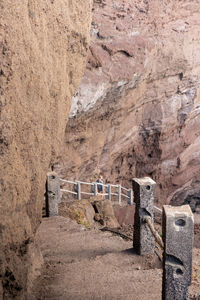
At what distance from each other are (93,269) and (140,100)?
749cm

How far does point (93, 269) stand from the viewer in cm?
490

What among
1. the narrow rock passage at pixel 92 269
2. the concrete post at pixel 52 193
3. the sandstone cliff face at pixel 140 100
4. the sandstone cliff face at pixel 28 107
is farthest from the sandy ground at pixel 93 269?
the sandstone cliff face at pixel 140 100

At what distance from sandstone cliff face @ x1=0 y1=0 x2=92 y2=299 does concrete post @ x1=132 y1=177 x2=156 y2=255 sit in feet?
5.71

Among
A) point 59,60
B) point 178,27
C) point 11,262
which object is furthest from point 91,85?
point 11,262

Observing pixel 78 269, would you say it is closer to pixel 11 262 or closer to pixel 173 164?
pixel 11 262

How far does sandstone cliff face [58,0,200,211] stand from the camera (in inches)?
372

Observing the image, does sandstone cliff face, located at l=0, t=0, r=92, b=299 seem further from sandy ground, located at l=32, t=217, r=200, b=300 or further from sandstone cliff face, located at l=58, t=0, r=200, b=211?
sandstone cliff face, located at l=58, t=0, r=200, b=211

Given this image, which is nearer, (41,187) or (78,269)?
(41,187)

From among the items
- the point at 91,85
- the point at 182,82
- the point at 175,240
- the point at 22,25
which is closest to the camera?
the point at 22,25

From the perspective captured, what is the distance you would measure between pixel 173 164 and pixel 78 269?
953cm

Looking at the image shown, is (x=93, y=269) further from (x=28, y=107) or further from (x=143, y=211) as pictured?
(x=28, y=107)

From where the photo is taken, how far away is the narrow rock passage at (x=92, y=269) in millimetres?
4203

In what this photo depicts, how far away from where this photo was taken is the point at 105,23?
367 inches

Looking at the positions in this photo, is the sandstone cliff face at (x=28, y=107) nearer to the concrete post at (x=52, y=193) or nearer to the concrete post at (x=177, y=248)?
the concrete post at (x=177, y=248)
